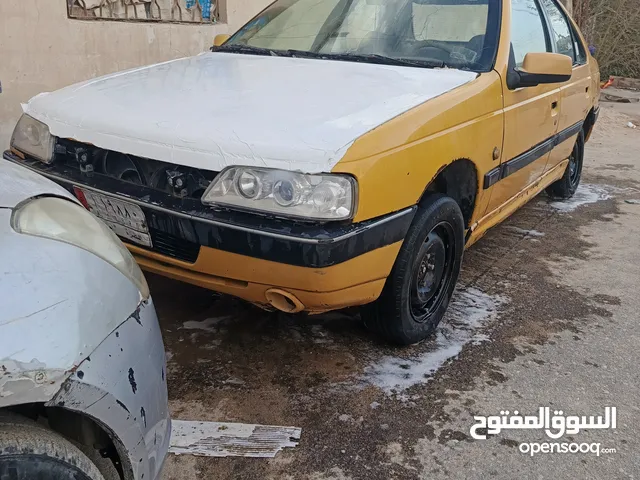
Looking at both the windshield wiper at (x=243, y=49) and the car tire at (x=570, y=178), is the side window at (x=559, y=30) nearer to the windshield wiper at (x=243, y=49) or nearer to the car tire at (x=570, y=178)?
the car tire at (x=570, y=178)

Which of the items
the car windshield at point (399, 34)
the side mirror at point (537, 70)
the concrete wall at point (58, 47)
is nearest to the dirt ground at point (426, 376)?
the side mirror at point (537, 70)

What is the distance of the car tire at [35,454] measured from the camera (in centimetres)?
120

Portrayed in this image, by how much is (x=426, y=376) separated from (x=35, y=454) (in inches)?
70.5

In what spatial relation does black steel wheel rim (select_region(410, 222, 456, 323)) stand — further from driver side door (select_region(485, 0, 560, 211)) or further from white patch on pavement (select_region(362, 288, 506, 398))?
driver side door (select_region(485, 0, 560, 211))

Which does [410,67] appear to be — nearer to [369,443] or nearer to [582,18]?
[369,443]

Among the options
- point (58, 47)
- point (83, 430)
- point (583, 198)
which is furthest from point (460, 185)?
point (58, 47)

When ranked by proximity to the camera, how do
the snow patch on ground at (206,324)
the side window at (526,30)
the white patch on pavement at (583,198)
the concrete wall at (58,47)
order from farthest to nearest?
1. the white patch on pavement at (583,198)
2. the concrete wall at (58,47)
3. the side window at (526,30)
4. the snow patch on ground at (206,324)

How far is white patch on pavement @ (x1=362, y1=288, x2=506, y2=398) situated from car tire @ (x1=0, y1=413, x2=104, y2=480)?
1.50 metres

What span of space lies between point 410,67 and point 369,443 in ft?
5.96

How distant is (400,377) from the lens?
2678mm

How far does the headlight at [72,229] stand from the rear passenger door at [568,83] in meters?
3.42

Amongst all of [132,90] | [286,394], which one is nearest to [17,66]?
[132,90]

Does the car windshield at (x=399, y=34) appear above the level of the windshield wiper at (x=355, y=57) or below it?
above

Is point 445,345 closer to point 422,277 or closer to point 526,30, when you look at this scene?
point 422,277
